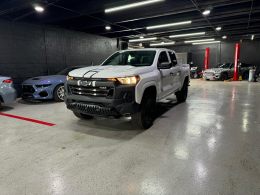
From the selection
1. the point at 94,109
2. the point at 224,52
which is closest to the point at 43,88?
the point at 94,109

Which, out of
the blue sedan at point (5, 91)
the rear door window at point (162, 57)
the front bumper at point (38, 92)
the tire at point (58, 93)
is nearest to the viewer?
the rear door window at point (162, 57)

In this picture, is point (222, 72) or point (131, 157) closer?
point (131, 157)

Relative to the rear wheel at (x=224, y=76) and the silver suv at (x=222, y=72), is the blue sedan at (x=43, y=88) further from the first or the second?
the rear wheel at (x=224, y=76)

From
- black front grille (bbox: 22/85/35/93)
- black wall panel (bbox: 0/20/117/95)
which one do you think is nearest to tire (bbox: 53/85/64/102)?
black front grille (bbox: 22/85/35/93)

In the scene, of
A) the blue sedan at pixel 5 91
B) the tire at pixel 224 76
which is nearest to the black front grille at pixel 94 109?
the blue sedan at pixel 5 91

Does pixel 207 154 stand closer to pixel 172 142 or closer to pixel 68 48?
pixel 172 142

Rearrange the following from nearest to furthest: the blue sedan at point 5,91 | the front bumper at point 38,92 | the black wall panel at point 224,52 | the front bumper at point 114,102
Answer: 1. the front bumper at point 114,102
2. the blue sedan at point 5,91
3. the front bumper at point 38,92
4. the black wall panel at point 224,52

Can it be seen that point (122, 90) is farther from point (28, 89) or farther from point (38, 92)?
point (28, 89)

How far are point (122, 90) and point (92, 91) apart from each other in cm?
62

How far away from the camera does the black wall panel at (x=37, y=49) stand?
768 centimetres

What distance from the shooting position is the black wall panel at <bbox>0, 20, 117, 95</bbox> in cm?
768

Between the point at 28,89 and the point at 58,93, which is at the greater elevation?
the point at 28,89

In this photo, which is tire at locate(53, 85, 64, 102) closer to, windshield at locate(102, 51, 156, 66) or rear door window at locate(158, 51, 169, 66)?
windshield at locate(102, 51, 156, 66)

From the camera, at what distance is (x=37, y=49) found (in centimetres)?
878
